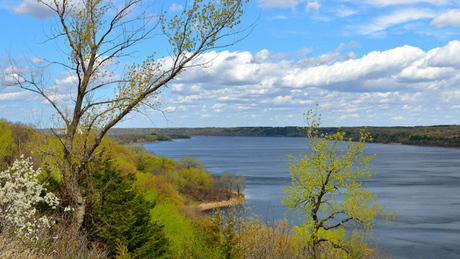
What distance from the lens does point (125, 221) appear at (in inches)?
523

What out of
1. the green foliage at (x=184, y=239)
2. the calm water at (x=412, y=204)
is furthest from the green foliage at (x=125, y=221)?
the calm water at (x=412, y=204)

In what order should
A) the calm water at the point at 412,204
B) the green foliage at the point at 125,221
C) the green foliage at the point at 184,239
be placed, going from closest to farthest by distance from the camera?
the green foliage at the point at 184,239, the green foliage at the point at 125,221, the calm water at the point at 412,204

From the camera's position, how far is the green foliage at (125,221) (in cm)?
1330

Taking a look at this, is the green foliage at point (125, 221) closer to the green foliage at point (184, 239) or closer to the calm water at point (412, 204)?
the green foliage at point (184, 239)

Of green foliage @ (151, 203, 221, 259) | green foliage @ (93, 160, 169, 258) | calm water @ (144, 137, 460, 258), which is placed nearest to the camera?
green foliage @ (151, 203, 221, 259)

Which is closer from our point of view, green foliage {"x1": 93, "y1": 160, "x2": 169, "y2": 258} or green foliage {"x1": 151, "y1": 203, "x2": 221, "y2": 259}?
green foliage {"x1": 151, "y1": 203, "x2": 221, "y2": 259}

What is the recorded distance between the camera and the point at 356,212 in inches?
774

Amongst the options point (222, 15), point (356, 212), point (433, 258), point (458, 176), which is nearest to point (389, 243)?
point (433, 258)

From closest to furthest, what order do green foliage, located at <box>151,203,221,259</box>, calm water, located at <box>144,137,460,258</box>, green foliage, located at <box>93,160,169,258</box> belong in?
1. green foliage, located at <box>151,203,221,259</box>
2. green foliage, located at <box>93,160,169,258</box>
3. calm water, located at <box>144,137,460,258</box>

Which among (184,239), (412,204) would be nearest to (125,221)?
(184,239)

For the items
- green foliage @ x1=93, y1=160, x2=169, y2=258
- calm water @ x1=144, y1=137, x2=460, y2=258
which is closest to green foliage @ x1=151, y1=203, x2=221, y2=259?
green foliage @ x1=93, y1=160, x2=169, y2=258

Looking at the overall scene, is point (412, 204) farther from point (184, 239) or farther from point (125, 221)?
point (125, 221)

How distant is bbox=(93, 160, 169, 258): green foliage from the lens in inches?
524

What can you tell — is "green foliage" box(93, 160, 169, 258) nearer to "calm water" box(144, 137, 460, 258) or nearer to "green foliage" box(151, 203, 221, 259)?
"green foliage" box(151, 203, 221, 259)
